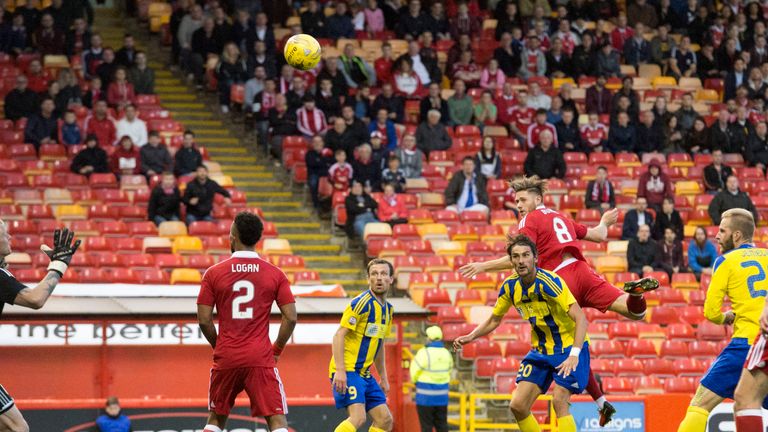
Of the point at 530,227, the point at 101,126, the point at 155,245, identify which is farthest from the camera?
the point at 101,126

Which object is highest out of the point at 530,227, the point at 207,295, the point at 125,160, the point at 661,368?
the point at 125,160

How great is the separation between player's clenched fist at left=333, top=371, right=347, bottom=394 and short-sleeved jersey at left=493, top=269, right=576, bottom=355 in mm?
1468

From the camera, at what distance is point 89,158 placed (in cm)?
2005

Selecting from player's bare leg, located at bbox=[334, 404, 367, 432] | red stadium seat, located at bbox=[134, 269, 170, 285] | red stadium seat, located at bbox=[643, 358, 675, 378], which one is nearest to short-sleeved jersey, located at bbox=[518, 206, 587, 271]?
player's bare leg, located at bbox=[334, 404, 367, 432]

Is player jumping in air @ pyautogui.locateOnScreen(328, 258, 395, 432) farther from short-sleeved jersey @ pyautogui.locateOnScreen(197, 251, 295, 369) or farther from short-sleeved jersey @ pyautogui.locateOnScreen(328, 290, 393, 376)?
short-sleeved jersey @ pyautogui.locateOnScreen(197, 251, 295, 369)

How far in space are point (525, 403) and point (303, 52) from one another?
6.58 metres

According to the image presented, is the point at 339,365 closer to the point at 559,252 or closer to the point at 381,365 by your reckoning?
the point at 381,365

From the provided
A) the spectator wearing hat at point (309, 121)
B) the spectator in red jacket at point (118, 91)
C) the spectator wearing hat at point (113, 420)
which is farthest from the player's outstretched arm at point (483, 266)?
the spectator in red jacket at point (118, 91)

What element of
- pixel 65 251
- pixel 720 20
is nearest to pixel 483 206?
pixel 720 20

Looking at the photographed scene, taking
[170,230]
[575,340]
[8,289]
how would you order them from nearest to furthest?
1. [8,289]
2. [575,340]
3. [170,230]

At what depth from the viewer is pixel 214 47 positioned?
78.7 feet

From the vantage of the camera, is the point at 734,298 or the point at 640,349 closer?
the point at 734,298

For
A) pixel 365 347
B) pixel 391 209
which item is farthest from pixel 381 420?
pixel 391 209

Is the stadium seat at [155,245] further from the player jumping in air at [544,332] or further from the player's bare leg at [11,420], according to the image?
the player's bare leg at [11,420]
